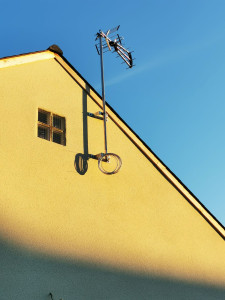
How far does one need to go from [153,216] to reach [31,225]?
3.19 metres

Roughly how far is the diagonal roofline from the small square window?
1.17 metres

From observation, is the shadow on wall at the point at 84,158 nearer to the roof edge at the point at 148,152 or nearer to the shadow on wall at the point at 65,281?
the roof edge at the point at 148,152

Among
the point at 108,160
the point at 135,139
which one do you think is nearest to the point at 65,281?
the point at 108,160

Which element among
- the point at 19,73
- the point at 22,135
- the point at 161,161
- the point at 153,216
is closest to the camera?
the point at 22,135

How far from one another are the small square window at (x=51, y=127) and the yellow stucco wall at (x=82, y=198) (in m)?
0.13

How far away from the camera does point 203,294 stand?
9.57m

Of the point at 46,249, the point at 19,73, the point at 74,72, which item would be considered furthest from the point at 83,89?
the point at 46,249

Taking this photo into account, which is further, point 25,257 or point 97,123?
point 97,123

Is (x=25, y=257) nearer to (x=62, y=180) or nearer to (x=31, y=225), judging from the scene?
(x=31, y=225)

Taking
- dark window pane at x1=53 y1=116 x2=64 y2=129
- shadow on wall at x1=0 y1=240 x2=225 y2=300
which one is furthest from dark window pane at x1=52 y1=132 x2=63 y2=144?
shadow on wall at x1=0 y1=240 x2=225 y2=300

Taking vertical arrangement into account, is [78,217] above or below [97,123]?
below

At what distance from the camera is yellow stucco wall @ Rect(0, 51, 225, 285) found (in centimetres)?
745

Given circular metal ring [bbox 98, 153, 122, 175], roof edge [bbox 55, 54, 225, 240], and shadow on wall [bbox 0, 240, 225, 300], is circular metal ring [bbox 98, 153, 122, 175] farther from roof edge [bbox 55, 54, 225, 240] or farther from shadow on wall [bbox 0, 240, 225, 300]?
shadow on wall [bbox 0, 240, 225, 300]

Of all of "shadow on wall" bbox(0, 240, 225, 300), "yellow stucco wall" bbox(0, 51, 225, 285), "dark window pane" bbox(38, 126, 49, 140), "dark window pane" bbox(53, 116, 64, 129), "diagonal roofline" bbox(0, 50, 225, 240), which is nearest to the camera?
"shadow on wall" bbox(0, 240, 225, 300)
